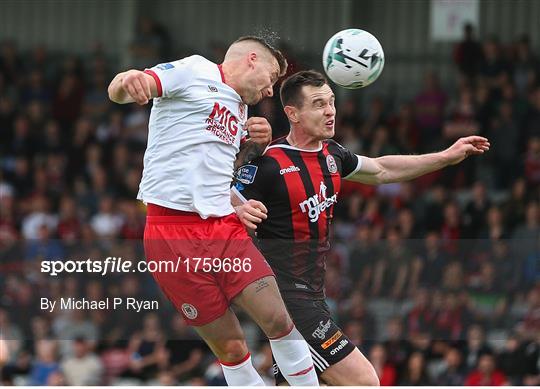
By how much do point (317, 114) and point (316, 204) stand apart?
1.78 ft

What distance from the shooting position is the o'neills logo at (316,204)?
24.7 feet

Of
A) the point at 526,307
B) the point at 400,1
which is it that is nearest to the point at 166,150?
the point at 526,307

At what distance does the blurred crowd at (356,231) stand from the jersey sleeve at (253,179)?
275 cm

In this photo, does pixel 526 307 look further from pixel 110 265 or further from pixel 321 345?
pixel 321 345

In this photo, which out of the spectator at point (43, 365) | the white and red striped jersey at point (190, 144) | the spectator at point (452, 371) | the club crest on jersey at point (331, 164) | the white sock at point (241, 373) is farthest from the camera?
the spectator at point (43, 365)

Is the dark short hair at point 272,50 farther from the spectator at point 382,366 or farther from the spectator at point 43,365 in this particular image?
the spectator at point 43,365

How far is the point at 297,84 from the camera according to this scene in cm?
766

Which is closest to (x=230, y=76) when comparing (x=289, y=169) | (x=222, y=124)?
(x=222, y=124)

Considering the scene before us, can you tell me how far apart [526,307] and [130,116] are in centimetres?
661

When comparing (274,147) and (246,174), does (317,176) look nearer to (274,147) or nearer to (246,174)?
(274,147)

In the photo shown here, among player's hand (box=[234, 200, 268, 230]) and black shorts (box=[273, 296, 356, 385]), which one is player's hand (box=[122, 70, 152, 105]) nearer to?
player's hand (box=[234, 200, 268, 230])

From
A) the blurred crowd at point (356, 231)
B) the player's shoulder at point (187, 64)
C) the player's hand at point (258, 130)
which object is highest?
the player's shoulder at point (187, 64)

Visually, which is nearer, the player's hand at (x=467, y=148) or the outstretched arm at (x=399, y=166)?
the player's hand at (x=467, y=148)

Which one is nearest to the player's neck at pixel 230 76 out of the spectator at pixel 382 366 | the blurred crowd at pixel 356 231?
the blurred crowd at pixel 356 231
